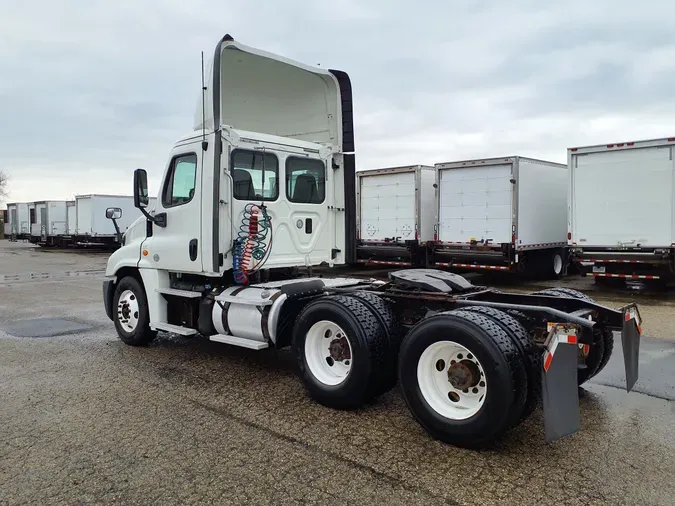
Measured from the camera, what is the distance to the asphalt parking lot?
3.54m

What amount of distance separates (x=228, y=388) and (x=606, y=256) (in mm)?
10215

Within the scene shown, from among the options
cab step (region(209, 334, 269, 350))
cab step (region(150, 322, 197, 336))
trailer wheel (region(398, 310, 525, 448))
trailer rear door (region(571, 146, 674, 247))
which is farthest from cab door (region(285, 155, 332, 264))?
trailer rear door (region(571, 146, 674, 247))

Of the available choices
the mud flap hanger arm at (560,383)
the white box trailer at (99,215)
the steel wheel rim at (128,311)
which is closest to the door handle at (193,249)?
the steel wheel rim at (128,311)

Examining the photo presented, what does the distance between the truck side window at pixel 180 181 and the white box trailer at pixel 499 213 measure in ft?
30.5

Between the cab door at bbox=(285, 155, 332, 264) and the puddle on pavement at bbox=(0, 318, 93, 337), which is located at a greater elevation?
the cab door at bbox=(285, 155, 332, 264)

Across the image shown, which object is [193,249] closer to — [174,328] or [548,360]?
[174,328]

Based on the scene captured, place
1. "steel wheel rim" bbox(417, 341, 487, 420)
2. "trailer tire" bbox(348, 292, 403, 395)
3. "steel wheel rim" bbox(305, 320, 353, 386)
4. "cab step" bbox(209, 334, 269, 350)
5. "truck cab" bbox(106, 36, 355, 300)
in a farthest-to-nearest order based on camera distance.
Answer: "truck cab" bbox(106, 36, 355, 300)
"cab step" bbox(209, 334, 269, 350)
"steel wheel rim" bbox(305, 320, 353, 386)
"trailer tire" bbox(348, 292, 403, 395)
"steel wheel rim" bbox(417, 341, 487, 420)

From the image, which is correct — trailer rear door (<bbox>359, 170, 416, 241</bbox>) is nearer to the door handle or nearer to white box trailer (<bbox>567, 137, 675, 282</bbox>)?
white box trailer (<bbox>567, 137, 675, 282</bbox>)

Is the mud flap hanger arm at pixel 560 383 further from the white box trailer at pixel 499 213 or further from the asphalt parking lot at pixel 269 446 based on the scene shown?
the white box trailer at pixel 499 213

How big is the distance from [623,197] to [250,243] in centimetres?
959

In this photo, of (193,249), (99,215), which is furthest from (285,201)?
(99,215)

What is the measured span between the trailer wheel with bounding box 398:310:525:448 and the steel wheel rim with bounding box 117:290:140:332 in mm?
4364

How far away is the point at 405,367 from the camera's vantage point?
4.46 m

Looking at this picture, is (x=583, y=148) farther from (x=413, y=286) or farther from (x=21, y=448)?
(x=21, y=448)
